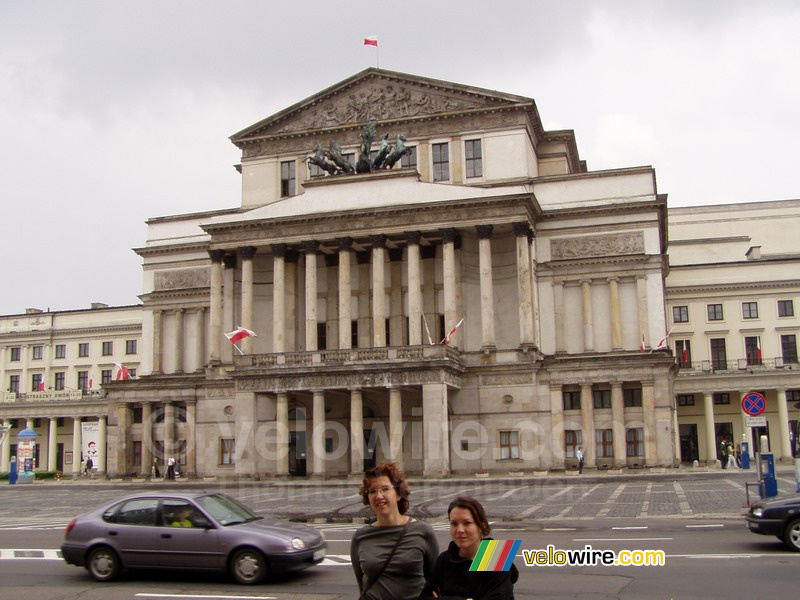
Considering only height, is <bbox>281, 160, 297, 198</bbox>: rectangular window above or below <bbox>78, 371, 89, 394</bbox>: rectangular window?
above

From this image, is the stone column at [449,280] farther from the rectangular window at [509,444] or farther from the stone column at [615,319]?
the stone column at [615,319]

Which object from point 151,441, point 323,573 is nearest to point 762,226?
point 151,441

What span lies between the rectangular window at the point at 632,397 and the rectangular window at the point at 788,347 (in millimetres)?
25200

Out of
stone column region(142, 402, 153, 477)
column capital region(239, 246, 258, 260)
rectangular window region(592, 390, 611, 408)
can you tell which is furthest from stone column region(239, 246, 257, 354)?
rectangular window region(592, 390, 611, 408)

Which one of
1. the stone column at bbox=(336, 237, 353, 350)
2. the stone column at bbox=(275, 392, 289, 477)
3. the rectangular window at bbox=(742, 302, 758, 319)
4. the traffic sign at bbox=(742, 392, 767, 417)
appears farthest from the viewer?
the rectangular window at bbox=(742, 302, 758, 319)

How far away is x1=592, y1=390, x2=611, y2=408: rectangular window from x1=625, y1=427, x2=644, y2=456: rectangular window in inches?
84.3

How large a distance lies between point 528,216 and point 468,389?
1157 centimetres

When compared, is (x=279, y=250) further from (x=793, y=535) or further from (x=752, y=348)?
(x=793, y=535)

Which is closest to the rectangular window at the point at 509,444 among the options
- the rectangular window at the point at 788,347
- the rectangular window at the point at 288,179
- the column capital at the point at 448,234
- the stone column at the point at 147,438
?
the column capital at the point at 448,234

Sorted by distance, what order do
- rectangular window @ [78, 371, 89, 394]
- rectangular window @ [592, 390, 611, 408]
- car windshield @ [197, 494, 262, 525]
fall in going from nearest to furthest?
car windshield @ [197, 494, 262, 525]
rectangular window @ [592, 390, 611, 408]
rectangular window @ [78, 371, 89, 394]

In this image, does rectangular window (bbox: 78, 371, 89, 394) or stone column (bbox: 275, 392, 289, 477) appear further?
rectangular window (bbox: 78, 371, 89, 394)

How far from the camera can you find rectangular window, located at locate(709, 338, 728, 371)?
77000 millimetres

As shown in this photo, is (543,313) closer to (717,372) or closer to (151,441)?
(717,372)

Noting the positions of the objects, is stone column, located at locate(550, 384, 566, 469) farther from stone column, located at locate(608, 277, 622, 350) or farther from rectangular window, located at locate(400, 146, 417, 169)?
rectangular window, located at locate(400, 146, 417, 169)
